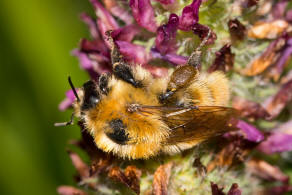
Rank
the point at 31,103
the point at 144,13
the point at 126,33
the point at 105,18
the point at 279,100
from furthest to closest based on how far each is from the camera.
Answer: the point at 31,103 → the point at 279,100 → the point at 105,18 → the point at 126,33 → the point at 144,13

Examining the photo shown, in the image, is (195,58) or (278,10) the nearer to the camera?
(195,58)

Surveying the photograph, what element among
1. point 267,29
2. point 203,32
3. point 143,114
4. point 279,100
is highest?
point 203,32

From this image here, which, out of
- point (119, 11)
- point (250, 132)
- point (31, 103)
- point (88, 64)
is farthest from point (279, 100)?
point (31, 103)

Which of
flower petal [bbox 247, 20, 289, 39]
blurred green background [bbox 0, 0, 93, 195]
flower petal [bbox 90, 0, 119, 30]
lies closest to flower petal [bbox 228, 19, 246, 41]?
flower petal [bbox 247, 20, 289, 39]

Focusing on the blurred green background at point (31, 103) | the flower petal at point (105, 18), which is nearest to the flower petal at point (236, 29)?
the flower petal at point (105, 18)

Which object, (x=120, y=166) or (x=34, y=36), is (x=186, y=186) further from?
(x=34, y=36)

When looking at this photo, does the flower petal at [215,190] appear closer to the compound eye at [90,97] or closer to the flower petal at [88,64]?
the compound eye at [90,97]

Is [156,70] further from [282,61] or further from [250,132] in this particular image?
[282,61]
